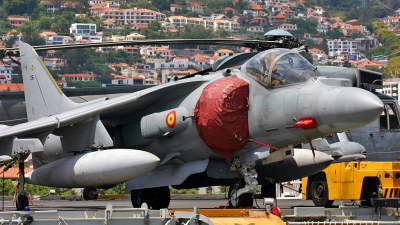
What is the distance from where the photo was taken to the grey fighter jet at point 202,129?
17.5 meters

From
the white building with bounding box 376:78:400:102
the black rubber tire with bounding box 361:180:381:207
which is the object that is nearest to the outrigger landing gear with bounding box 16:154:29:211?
the black rubber tire with bounding box 361:180:381:207

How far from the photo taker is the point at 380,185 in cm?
1903

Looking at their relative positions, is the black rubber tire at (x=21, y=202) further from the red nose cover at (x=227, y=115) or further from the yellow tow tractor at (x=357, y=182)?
the yellow tow tractor at (x=357, y=182)

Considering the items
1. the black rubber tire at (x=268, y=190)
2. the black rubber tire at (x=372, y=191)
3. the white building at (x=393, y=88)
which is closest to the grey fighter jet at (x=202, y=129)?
the black rubber tire at (x=372, y=191)

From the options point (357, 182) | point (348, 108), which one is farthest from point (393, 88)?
point (348, 108)

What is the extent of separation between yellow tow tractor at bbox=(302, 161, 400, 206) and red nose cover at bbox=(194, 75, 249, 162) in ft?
9.26

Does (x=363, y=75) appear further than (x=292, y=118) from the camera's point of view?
Yes

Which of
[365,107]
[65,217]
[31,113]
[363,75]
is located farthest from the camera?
[363,75]

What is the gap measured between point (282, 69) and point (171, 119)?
262cm

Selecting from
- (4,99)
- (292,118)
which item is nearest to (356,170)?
(292,118)

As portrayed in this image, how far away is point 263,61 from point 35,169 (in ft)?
20.5

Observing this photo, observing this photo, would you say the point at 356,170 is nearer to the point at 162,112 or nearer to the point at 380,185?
the point at 380,185

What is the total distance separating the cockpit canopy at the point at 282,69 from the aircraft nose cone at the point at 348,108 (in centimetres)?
93

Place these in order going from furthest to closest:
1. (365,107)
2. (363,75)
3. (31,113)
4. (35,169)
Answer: (363,75) < (31,113) < (35,169) < (365,107)
